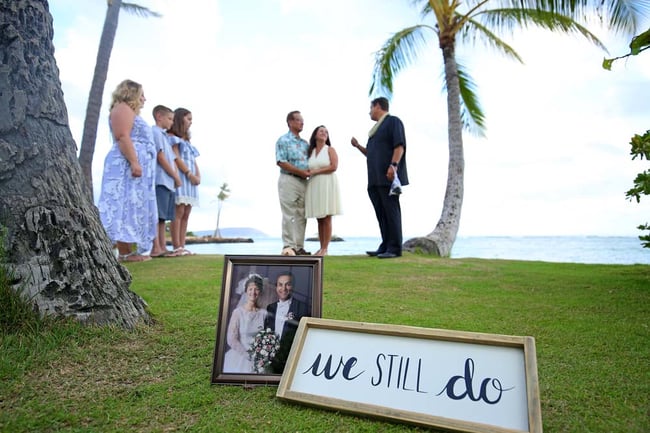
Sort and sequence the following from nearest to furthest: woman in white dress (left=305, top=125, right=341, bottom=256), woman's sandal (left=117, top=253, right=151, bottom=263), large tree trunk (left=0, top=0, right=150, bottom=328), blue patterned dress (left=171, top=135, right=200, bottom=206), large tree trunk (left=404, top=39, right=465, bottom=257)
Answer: large tree trunk (left=0, top=0, right=150, bottom=328), woman's sandal (left=117, top=253, right=151, bottom=263), woman in white dress (left=305, top=125, right=341, bottom=256), blue patterned dress (left=171, top=135, right=200, bottom=206), large tree trunk (left=404, top=39, right=465, bottom=257)

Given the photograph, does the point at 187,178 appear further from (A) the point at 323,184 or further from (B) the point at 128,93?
(A) the point at 323,184

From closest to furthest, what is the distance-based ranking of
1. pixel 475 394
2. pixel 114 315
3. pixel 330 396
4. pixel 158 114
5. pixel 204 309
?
pixel 475 394
pixel 330 396
pixel 114 315
pixel 204 309
pixel 158 114

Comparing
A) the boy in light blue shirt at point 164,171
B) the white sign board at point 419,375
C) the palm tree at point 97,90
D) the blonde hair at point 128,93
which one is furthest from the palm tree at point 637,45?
the palm tree at point 97,90

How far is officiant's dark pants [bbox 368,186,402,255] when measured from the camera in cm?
675

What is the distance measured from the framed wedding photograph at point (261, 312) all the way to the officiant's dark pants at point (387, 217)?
4821mm

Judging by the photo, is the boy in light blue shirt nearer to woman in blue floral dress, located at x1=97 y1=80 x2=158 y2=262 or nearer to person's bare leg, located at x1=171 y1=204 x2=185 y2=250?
person's bare leg, located at x1=171 y1=204 x2=185 y2=250

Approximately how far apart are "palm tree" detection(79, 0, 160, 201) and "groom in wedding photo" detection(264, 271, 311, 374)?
33.7 ft

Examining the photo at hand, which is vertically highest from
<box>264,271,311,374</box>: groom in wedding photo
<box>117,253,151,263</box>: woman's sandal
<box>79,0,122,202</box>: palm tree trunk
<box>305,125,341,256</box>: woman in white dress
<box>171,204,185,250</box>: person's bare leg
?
<box>79,0,122,202</box>: palm tree trunk

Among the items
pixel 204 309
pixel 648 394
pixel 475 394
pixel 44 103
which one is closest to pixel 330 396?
pixel 475 394

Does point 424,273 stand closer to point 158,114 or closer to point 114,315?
point 114,315

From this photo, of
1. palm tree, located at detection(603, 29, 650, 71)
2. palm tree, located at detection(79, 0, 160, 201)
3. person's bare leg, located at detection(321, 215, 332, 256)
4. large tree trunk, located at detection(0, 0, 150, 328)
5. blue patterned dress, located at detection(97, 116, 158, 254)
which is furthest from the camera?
palm tree, located at detection(79, 0, 160, 201)

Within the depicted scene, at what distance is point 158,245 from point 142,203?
1.24 metres

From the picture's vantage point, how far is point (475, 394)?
153cm

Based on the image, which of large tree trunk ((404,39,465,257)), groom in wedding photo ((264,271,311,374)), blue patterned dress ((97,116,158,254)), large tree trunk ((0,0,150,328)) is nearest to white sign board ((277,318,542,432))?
groom in wedding photo ((264,271,311,374))
